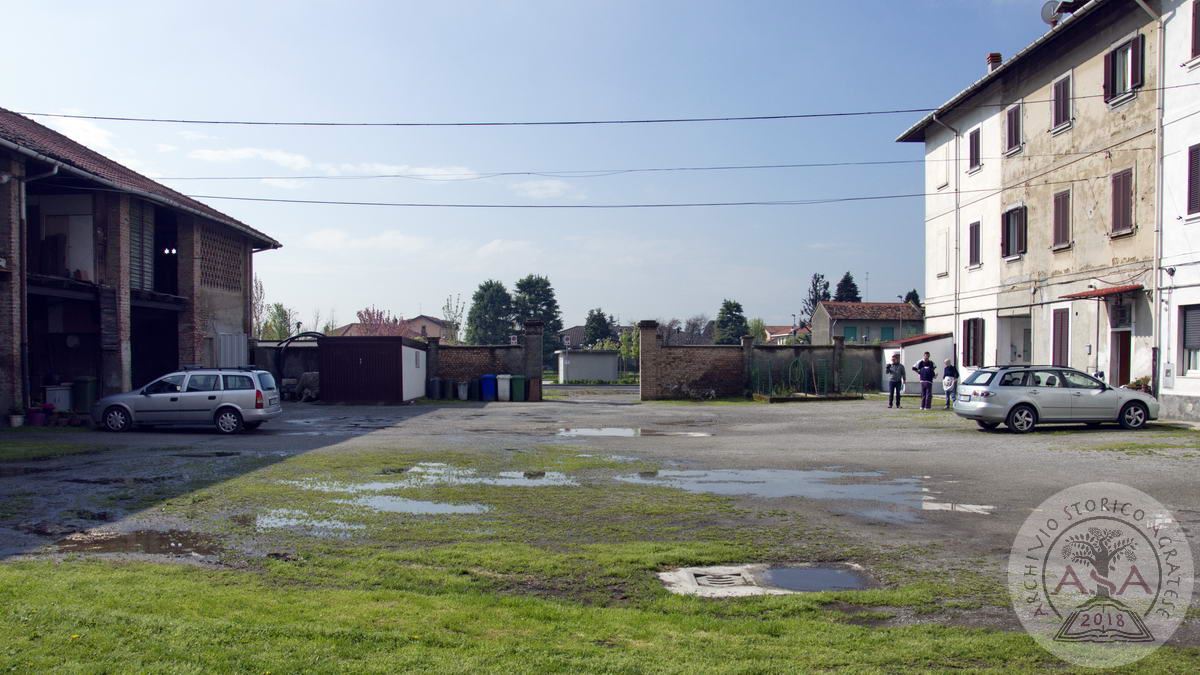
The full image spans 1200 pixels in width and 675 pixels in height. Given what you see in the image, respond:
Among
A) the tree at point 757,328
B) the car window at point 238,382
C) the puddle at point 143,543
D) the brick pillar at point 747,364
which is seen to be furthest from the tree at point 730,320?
the puddle at point 143,543

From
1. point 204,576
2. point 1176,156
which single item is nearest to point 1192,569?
point 204,576

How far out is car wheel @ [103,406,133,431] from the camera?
1911cm

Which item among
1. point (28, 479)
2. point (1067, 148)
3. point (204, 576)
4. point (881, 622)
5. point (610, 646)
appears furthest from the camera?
point (1067, 148)

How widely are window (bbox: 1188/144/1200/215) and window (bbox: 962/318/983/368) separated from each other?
34.8ft

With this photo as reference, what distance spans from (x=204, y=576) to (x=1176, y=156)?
21511 mm

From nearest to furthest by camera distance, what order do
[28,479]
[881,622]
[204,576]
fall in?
[881,622] < [204,576] < [28,479]

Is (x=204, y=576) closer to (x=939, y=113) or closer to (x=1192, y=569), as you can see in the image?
(x=1192, y=569)

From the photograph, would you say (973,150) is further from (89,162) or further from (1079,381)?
(89,162)

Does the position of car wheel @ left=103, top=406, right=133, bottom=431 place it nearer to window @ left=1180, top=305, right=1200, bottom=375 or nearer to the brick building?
the brick building

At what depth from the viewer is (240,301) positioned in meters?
32.4

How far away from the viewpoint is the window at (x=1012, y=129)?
26891 mm

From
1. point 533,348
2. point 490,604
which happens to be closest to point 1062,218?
point 533,348

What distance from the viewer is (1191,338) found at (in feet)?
63.7
